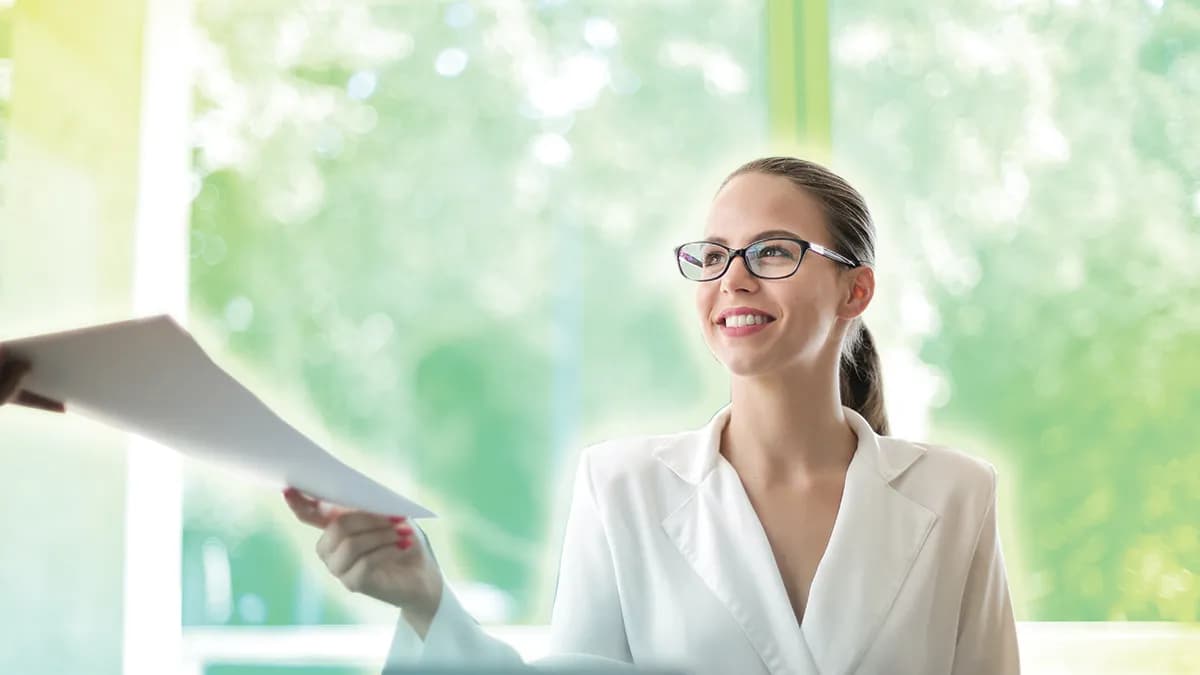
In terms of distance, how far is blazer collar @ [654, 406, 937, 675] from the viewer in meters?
1.35

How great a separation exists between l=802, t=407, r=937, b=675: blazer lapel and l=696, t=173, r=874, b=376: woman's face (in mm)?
188

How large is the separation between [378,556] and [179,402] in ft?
0.84

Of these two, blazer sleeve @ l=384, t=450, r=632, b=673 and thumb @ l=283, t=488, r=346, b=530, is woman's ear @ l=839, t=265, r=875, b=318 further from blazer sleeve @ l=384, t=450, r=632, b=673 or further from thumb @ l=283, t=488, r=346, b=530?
thumb @ l=283, t=488, r=346, b=530

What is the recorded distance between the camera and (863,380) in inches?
70.2

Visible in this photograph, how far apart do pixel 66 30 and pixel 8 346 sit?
277 cm

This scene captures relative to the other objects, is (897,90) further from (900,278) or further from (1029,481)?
(1029,481)

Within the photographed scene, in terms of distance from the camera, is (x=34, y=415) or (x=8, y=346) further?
(x=34, y=415)

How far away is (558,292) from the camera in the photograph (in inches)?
119

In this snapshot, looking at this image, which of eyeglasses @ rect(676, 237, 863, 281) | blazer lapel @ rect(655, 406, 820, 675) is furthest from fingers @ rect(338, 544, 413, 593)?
eyeglasses @ rect(676, 237, 863, 281)

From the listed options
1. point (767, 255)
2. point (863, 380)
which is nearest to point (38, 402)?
point (767, 255)

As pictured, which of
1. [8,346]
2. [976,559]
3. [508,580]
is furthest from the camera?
[508,580]

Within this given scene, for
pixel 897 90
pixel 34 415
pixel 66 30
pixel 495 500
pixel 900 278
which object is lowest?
pixel 495 500

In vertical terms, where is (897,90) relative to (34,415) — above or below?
above

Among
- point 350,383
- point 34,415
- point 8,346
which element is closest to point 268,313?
point 350,383
